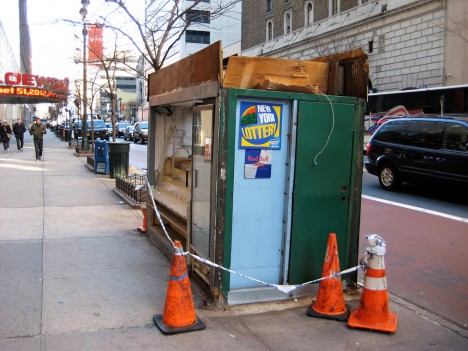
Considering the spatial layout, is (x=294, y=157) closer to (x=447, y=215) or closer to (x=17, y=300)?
(x=17, y=300)

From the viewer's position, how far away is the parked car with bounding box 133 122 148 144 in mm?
37597

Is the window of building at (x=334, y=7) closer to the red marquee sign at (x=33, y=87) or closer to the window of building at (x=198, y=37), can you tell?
the red marquee sign at (x=33, y=87)

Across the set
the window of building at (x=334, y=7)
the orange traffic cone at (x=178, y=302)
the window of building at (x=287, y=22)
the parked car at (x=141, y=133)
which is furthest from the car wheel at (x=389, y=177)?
the window of building at (x=287, y=22)

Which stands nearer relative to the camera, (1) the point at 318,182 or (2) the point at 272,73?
(2) the point at 272,73

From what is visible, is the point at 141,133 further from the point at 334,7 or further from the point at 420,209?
the point at 420,209

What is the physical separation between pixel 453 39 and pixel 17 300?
27355 mm

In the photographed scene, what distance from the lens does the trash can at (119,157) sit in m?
13.3

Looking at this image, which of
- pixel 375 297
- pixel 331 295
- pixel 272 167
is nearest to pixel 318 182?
pixel 272 167

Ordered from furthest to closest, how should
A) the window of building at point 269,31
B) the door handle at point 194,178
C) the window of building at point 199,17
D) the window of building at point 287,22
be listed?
1. the window of building at point 269,31
2. the window of building at point 287,22
3. the window of building at point 199,17
4. the door handle at point 194,178

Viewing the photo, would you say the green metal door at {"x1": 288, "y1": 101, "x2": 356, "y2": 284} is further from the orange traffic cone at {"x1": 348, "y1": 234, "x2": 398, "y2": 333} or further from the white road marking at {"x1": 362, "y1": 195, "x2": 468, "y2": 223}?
the white road marking at {"x1": 362, "y1": 195, "x2": 468, "y2": 223}

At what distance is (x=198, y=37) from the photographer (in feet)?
251

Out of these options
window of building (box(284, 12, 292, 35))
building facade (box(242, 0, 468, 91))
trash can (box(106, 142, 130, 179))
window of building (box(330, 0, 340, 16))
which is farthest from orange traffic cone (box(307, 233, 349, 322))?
window of building (box(284, 12, 292, 35))

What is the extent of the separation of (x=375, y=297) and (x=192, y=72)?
2892 millimetres

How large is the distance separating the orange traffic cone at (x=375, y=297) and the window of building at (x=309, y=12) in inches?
1508
